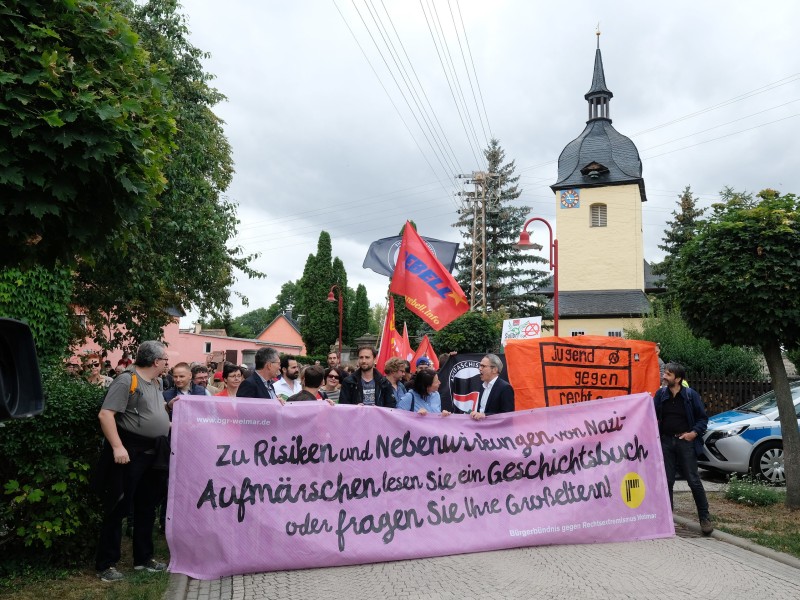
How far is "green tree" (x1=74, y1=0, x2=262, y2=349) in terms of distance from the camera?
14.3 meters

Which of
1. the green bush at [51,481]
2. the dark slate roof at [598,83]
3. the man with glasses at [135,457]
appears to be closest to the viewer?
the green bush at [51,481]

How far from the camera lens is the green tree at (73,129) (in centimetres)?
388

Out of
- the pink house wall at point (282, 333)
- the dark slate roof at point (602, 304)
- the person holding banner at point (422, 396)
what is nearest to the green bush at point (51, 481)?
the person holding banner at point (422, 396)

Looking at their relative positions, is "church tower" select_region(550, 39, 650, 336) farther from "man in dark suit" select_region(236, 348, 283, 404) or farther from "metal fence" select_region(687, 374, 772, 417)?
"man in dark suit" select_region(236, 348, 283, 404)

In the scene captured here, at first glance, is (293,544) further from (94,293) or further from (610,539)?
(94,293)

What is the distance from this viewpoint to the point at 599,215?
56.7 m

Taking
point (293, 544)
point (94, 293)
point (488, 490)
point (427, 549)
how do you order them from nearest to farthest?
point (293, 544) → point (427, 549) → point (488, 490) → point (94, 293)

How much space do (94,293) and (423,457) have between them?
1016 centimetres

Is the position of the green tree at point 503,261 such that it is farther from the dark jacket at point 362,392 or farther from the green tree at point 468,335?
the dark jacket at point 362,392

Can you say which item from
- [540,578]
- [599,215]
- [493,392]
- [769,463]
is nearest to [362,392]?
[493,392]

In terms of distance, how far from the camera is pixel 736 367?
21547 mm

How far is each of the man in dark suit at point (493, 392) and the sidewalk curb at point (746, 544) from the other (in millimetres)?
2539

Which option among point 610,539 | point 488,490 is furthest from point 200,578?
point 610,539

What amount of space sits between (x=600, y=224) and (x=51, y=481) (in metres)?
54.3
